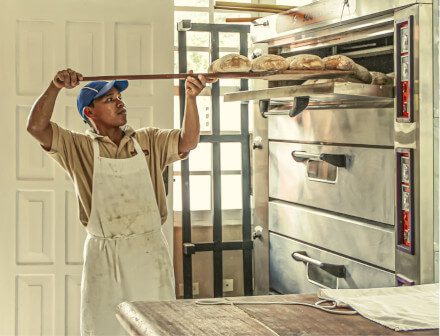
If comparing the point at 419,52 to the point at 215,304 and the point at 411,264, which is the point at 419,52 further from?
the point at 215,304

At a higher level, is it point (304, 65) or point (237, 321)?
point (304, 65)

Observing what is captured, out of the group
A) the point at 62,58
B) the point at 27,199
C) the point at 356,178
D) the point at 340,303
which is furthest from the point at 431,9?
the point at 27,199

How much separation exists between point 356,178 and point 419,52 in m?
0.73

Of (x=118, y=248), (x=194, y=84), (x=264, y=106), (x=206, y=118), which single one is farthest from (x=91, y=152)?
(x=206, y=118)

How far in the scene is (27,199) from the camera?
4.63 m

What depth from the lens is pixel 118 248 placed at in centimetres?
375

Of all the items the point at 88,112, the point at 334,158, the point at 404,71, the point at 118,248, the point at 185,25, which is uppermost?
the point at 185,25

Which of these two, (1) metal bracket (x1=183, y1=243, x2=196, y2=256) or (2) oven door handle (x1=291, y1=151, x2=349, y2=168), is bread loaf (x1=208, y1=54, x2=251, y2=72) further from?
(1) metal bracket (x1=183, y1=243, x2=196, y2=256)

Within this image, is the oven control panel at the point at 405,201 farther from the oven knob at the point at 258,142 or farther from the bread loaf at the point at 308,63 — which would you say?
the oven knob at the point at 258,142

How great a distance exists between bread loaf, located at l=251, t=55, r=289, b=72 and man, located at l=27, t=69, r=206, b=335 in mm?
348

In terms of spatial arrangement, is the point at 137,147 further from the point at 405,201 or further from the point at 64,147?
the point at 405,201

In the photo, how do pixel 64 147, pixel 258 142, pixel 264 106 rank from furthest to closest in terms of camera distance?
pixel 258 142, pixel 264 106, pixel 64 147

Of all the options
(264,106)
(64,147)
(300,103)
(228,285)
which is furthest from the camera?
(228,285)

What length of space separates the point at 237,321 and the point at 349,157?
175cm
